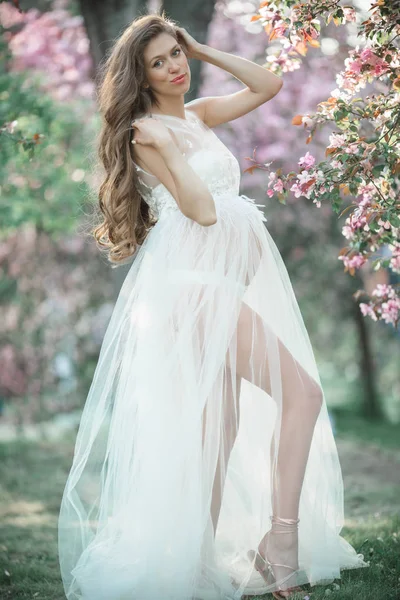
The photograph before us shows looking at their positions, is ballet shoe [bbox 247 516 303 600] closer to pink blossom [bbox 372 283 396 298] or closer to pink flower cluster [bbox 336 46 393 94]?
pink blossom [bbox 372 283 396 298]

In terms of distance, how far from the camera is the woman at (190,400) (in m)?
2.87

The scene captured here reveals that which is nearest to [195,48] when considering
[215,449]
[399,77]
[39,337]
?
[399,77]

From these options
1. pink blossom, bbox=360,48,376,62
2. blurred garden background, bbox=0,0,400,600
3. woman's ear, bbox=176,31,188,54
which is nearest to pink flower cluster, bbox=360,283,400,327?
blurred garden background, bbox=0,0,400,600

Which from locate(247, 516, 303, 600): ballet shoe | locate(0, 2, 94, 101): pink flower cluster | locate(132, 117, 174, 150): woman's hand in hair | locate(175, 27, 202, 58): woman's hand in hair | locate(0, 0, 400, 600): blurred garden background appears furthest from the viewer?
locate(0, 2, 94, 101): pink flower cluster

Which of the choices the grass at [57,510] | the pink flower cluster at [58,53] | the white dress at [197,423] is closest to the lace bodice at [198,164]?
the white dress at [197,423]

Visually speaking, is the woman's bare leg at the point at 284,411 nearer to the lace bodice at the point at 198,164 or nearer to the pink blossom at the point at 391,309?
the lace bodice at the point at 198,164

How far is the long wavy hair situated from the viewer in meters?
3.11

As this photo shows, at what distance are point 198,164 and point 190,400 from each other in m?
0.96

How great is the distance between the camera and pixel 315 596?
9.12 feet

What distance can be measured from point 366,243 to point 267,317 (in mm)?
697

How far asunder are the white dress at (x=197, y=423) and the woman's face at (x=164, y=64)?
172mm

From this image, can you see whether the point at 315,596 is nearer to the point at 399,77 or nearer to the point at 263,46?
the point at 399,77

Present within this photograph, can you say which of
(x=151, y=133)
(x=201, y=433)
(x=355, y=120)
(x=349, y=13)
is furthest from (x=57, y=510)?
(x=349, y=13)

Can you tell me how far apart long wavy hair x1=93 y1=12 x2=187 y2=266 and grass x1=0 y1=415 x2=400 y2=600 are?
1591mm
